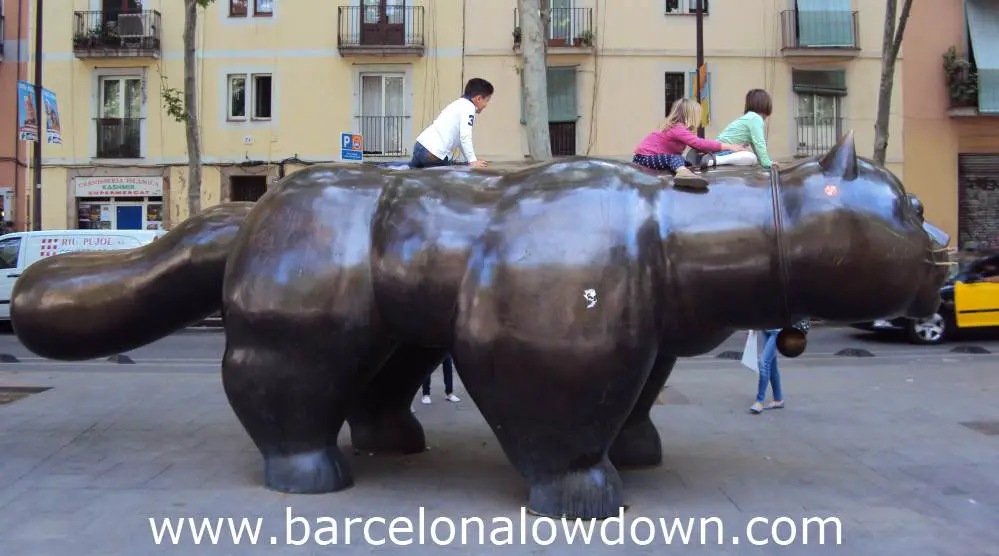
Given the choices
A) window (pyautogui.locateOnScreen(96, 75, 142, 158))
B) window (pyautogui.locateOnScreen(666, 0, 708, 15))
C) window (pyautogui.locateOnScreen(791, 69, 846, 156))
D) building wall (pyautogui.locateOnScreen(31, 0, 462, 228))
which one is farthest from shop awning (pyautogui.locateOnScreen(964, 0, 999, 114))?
window (pyautogui.locateOnScreen(96, 75, 142, 158))

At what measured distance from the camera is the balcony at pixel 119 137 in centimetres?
2344

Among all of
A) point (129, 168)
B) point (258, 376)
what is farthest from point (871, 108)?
point (258, 376)

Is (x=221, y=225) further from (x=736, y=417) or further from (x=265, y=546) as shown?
(x=736, y=417)

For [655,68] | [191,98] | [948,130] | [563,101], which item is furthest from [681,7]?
[191,98]

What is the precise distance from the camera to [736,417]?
7648 millimetres

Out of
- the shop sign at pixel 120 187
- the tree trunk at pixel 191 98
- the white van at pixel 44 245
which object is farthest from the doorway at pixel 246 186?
the white van at pixel 44 245

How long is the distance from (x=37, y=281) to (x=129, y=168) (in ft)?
63.4

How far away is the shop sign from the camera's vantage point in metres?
23.3

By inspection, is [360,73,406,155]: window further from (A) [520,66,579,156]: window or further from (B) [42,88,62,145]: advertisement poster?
(B) [42,88,62,145]: advertisement poster

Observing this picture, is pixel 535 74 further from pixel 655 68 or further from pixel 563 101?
pixel 655 68

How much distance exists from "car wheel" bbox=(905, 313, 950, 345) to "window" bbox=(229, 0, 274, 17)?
1832 centimetres

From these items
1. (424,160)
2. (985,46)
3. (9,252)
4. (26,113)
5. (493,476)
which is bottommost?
(493,476)

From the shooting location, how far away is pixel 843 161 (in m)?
4.70

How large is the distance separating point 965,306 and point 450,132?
10.2 m
